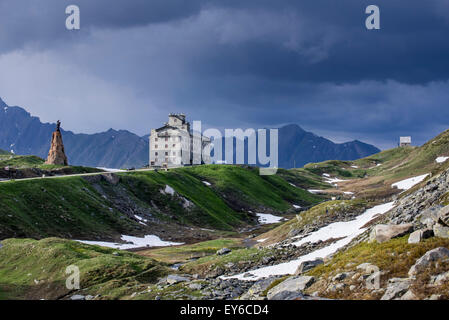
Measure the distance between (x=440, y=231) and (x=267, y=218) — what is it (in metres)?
126

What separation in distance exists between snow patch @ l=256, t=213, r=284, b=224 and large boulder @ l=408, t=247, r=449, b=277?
121647mm

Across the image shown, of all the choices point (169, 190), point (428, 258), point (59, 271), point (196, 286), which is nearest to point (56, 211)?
point (59, 271)

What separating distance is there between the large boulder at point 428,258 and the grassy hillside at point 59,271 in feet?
87.5

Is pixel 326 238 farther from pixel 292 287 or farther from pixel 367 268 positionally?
pixel 367 268

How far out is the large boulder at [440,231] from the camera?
77.1 feet

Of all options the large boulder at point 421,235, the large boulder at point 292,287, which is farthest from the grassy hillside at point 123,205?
the large boulder at point 421,235

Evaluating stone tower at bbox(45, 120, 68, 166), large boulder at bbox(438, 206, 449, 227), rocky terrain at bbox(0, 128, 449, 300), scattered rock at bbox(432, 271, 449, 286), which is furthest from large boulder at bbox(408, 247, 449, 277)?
stone tower at bbox(45, 120, 68, 166)

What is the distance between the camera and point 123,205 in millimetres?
108750

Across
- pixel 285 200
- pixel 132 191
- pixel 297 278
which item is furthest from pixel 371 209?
pixel 285 200
